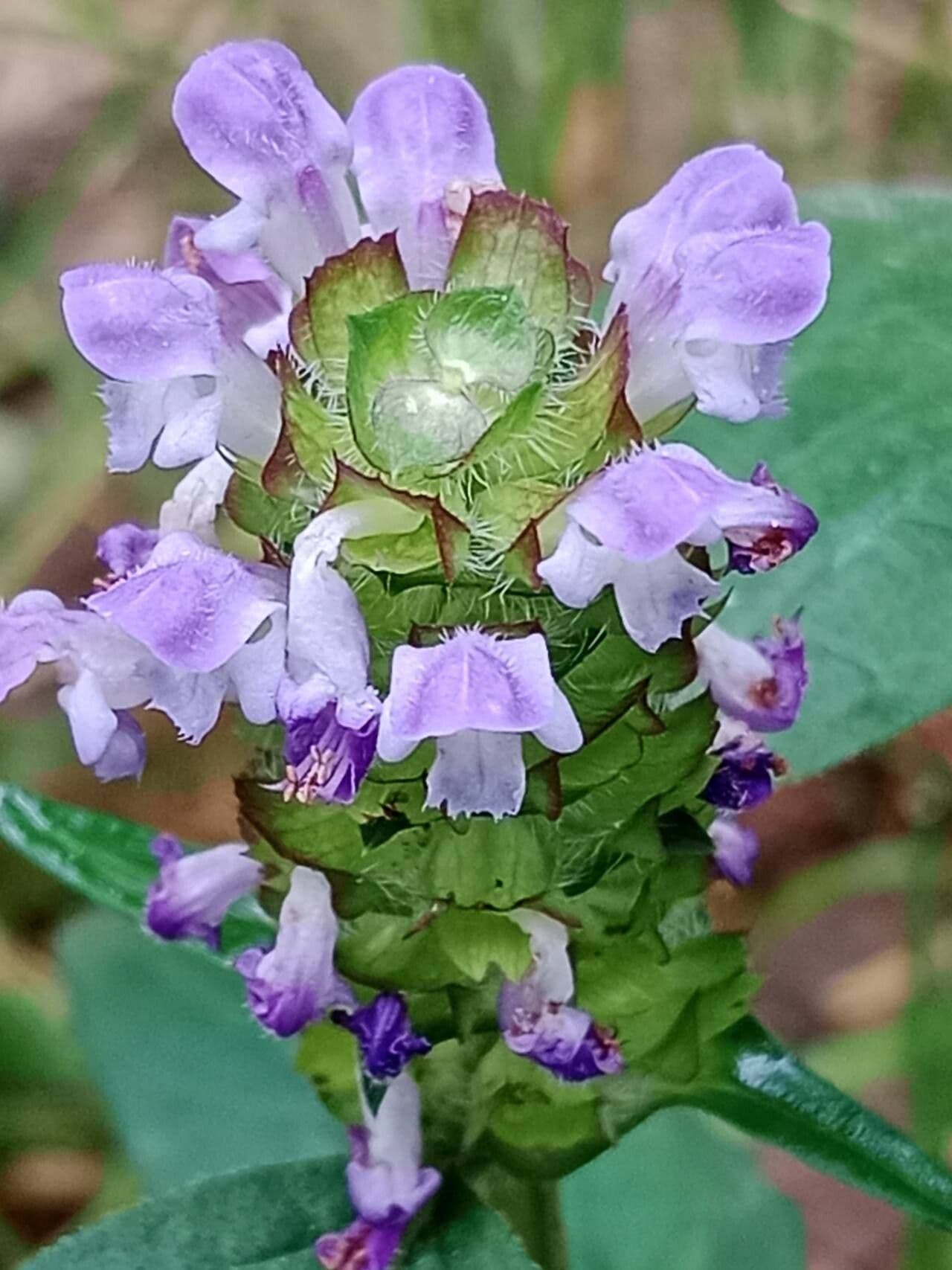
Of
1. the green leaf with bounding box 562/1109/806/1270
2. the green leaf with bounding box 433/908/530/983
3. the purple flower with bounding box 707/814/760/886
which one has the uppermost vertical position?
the green leaf with bounding box 433/908/530/983

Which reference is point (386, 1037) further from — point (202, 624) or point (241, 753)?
point (241, 753)

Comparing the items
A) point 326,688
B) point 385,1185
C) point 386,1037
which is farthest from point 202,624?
point 385,1185

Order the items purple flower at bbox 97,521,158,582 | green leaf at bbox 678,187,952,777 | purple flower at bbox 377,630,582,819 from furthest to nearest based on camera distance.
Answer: green leaf at bbox 678,187,952,777
purple flower at bbox 97,521,158,582
purple flower at bbox 377,630,582,819

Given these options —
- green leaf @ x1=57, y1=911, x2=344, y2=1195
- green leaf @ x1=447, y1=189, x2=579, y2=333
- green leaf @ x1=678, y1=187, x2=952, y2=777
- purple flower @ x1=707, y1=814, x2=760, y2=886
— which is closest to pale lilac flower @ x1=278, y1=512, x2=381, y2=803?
green leaf @ x1=447, y1=189, x2=579, y2=333

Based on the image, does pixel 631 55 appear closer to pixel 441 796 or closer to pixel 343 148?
pixel 343 148

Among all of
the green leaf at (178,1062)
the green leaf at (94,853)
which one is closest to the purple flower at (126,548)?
the green leaf at (94,853)

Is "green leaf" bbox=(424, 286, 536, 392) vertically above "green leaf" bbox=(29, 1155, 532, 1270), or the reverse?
"green leaf" bbox=(424, 286, 536, 392)

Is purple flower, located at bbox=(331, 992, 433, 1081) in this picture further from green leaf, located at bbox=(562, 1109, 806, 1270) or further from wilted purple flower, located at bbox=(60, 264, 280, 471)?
green leaf, located at bbox=(562, 1109, 806, 1270)

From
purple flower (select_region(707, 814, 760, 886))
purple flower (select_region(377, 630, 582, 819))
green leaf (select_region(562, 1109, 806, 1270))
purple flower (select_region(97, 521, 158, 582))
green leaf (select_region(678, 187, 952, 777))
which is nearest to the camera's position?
purple flower (select_region(377, 630, 582, 819))
